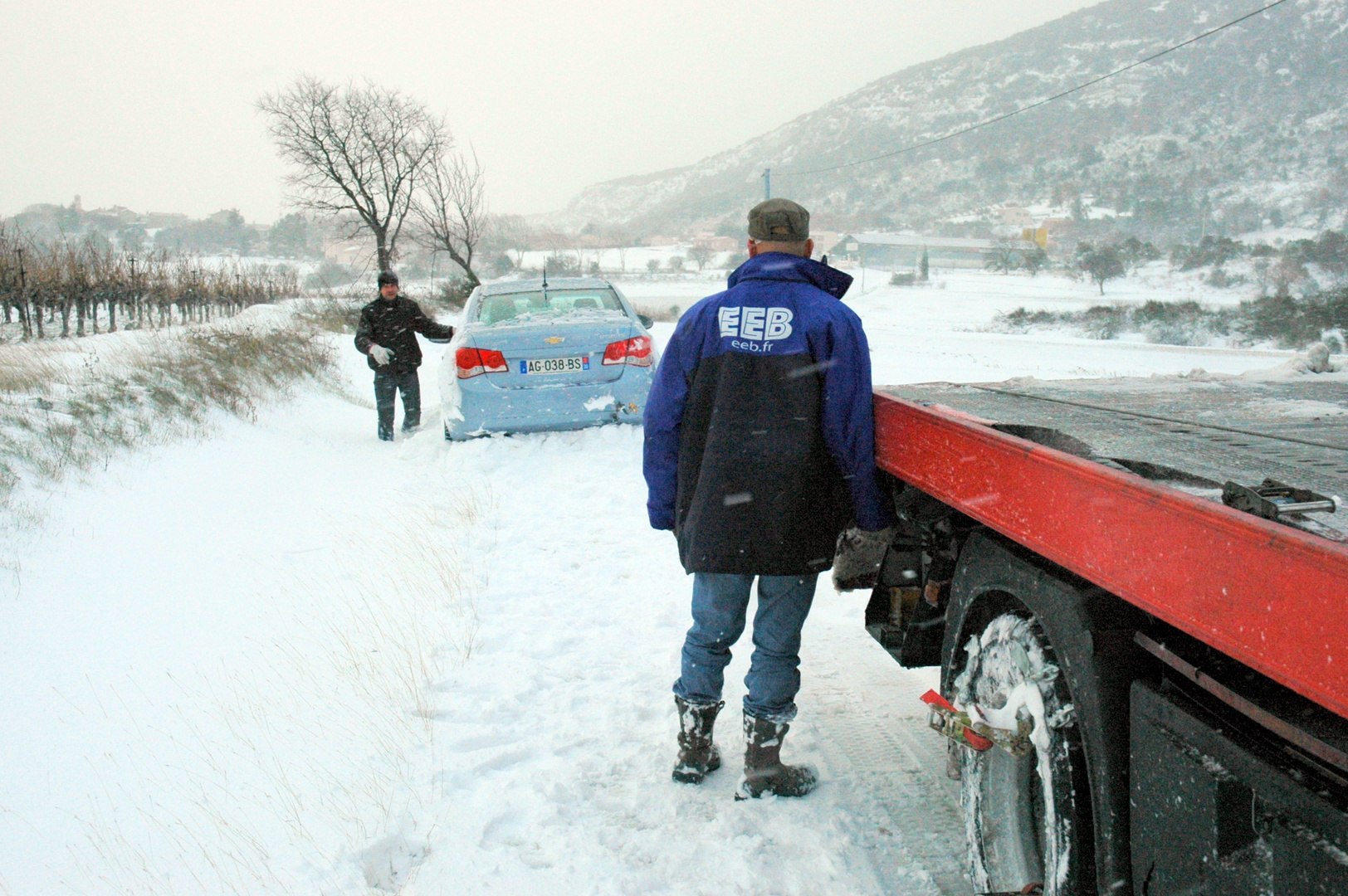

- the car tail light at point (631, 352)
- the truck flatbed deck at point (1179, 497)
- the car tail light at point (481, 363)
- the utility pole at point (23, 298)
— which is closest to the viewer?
the truck flatbed deck at point (1179, 497)

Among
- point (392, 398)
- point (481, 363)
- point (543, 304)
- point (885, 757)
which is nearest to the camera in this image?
point (885, 757)

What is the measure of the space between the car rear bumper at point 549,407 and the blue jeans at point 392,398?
164 centimetres

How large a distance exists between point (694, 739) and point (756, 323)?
136 cm

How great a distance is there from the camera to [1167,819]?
1312 mm

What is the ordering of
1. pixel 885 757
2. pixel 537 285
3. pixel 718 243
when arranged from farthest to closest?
1. pixel 718 243
2. pixel 537 285
3. pixel 885 757

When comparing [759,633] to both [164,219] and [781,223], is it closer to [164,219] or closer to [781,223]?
[781,223]

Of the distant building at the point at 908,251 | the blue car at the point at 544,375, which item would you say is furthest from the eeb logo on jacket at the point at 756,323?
the distant building at the point at 908,251

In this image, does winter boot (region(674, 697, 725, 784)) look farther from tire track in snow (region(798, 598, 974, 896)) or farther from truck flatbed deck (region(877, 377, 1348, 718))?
truck flatbed deck (region(877, 377, 1348, 718))

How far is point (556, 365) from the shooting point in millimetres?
7176

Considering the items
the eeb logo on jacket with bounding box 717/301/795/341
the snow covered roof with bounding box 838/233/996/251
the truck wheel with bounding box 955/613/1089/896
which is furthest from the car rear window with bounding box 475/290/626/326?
the snow covered roof with bounding box 838/233/996/251

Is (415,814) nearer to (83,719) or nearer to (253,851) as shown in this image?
(253,851)

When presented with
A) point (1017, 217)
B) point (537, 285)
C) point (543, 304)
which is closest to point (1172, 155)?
point (1017, 217)

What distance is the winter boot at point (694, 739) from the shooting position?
2.73 m

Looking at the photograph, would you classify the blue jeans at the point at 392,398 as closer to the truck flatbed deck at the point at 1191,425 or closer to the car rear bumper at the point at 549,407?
the car rear bumper at the point at 549,407
